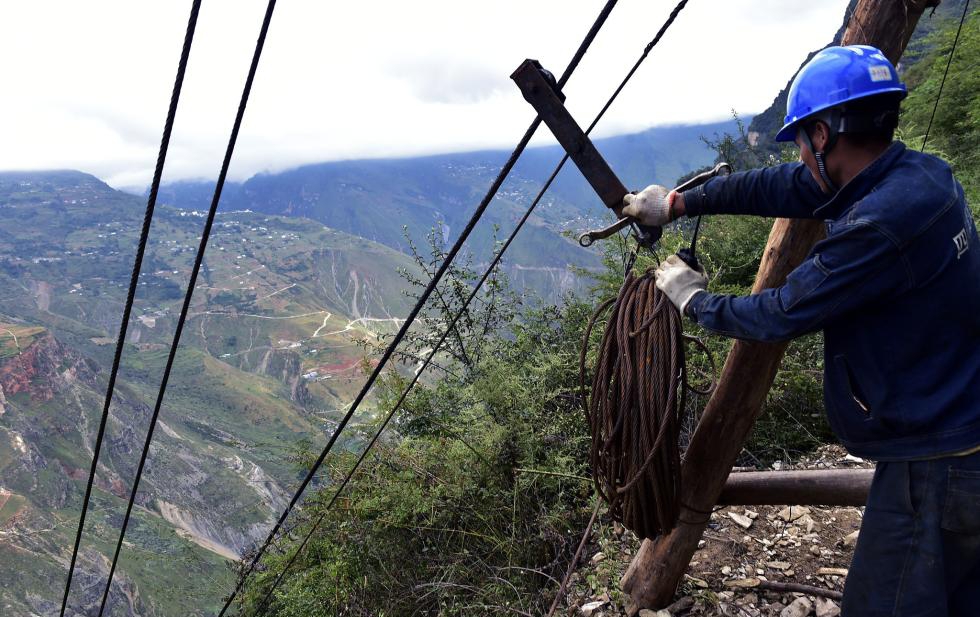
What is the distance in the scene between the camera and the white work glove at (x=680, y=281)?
243 cm

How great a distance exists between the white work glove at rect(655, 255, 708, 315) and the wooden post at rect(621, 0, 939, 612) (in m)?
0.45

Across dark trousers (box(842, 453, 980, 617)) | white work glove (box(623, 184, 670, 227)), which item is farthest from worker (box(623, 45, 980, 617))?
white work glove (box(623, 184, 670, 227))

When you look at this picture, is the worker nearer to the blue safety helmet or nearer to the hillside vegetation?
the blue safety helmet

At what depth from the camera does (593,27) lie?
2.46 m

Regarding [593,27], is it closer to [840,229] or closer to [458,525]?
[840,229]

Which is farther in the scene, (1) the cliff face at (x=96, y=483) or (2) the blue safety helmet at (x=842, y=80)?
(1) the cliff face at (x=96, y=483)

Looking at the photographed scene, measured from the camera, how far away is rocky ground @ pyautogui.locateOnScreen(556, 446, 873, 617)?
3395 mm

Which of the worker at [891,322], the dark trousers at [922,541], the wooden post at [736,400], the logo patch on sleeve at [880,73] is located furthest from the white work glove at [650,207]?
the dark trousers at [922,541]

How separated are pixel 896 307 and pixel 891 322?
0.05 metres

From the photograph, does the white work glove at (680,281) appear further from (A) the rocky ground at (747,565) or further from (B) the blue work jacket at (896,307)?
(A) the rocky ground at (747,565)

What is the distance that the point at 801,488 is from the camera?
3023 millimetres

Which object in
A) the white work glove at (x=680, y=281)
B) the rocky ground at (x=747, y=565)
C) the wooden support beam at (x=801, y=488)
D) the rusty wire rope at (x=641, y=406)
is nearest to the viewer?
the white work glove at (x=680, y=281)

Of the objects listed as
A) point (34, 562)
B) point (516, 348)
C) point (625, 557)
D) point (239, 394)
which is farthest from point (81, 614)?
point (625, 557)

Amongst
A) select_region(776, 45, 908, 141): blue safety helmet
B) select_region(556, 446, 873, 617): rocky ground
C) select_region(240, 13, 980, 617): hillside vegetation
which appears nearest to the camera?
select_region(776, 45, 908, 141): blue safety helmet
